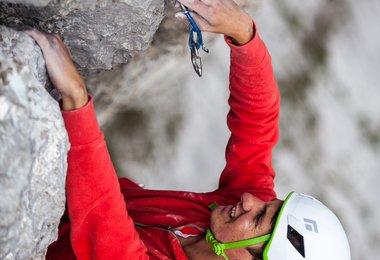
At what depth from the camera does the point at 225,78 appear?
10.8 ft

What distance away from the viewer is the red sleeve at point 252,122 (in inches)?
73.7

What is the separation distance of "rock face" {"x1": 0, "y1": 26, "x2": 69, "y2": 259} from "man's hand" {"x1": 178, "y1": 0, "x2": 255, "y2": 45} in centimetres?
50

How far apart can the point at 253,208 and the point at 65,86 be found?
2.80 feet

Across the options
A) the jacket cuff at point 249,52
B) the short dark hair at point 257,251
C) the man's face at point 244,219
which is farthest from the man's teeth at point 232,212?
the jacket cuff at point 249,52

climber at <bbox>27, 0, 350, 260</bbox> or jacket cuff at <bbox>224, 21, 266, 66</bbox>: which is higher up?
jacket cuff at <bbox>224, 21, 266, 66</bbox>

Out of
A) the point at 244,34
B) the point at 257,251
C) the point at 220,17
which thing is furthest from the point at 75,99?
the point at 257,251

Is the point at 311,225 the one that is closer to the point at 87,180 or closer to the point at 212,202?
the point at 212,202

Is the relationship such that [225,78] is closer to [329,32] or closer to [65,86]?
[329,32]

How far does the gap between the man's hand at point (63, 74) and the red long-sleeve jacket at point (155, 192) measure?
3 cm

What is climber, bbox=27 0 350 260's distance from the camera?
4.40 feet

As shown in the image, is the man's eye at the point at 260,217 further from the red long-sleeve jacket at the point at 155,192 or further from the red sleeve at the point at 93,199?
the red sleeve at the point at 93,199

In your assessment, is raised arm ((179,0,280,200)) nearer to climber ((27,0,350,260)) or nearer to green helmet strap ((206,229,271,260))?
climber ((27,0,350,260))

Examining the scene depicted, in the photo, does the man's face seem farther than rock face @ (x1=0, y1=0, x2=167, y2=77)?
Yes

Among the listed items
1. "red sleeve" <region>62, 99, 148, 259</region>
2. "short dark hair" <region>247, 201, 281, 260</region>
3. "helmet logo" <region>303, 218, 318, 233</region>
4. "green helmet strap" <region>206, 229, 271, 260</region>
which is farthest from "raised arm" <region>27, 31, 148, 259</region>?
"helmet logo" <region>303, 218, 318, 233</region>
